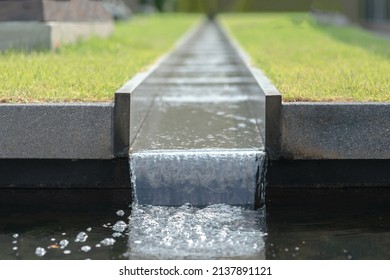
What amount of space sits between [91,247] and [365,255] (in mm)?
2355

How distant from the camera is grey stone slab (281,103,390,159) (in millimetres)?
8438

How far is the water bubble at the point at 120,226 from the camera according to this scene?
723cm

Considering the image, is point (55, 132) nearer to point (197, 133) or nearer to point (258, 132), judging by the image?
point (197, 133)

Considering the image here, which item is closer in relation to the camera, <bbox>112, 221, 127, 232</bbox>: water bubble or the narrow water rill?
the narrow water rill

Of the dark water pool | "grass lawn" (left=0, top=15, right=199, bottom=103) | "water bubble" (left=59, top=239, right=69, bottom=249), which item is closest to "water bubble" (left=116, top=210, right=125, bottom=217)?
the dark water pool

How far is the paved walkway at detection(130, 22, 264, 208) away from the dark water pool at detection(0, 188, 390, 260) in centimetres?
34

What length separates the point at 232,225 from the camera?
7.28m

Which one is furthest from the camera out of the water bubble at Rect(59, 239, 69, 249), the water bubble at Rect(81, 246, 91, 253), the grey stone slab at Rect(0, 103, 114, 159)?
the grey stone slab at Rect(0, 103, 114, 159)

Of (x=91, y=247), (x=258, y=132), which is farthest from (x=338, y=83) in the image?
(x=91, y=247)

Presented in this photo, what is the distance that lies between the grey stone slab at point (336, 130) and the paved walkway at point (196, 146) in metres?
0.46

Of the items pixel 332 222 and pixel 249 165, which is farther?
pixel 249 165

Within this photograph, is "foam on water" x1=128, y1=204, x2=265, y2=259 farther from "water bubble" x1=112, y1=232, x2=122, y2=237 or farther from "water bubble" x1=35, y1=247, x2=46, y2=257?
"water bubble" x1=35, y1=247, x2=46, y2=257

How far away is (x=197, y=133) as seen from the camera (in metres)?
9.66
